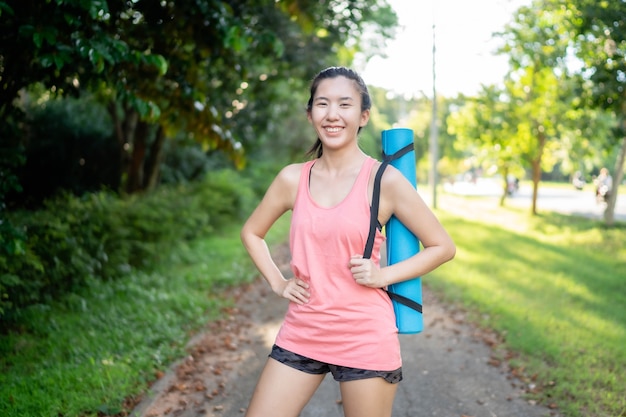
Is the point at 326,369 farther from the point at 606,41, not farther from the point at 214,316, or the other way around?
the point at 606,41

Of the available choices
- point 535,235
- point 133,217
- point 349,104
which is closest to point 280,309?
point 133,217

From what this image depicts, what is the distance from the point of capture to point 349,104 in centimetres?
238

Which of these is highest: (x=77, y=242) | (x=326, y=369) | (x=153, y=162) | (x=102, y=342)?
(x=153, y=162)

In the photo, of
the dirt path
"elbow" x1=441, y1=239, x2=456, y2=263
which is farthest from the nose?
the dirt path

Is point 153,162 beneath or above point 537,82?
beneath

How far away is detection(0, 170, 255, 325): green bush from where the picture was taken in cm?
548

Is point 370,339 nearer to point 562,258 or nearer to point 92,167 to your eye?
point 562,258

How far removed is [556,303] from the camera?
7.41 m

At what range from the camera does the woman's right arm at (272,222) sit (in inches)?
93.7

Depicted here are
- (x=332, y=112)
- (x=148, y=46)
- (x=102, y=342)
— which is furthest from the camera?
(x=148, y=46)

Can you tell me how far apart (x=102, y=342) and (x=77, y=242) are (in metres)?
2.09

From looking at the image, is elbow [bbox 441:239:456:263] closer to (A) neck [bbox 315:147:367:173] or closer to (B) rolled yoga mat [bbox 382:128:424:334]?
(B) rolled yoga mat [bbox 382:128:424:334]

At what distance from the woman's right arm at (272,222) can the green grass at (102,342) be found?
211 cm

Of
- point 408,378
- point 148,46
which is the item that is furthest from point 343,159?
point 148,46
